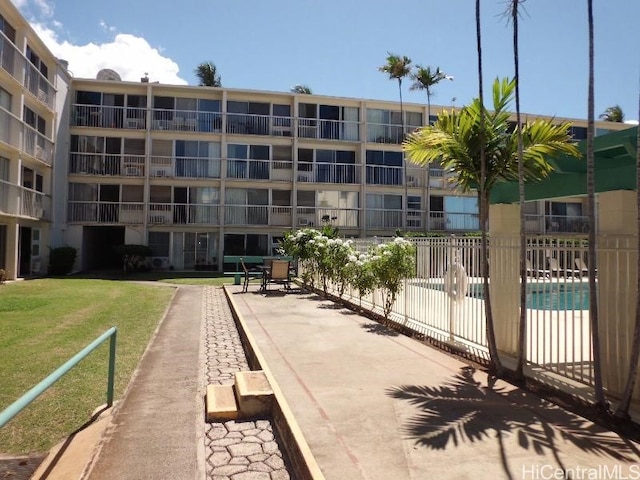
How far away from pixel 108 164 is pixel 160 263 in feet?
22.4

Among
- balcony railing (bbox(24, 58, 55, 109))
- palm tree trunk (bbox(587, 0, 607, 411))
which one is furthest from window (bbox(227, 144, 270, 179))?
palm tree trunk (bbox(587, 0, 607, 411))

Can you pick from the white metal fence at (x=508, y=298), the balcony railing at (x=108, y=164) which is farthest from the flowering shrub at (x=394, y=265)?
the balcony railing at (x=108, y=164)

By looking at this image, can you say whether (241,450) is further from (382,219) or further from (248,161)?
(382,219)

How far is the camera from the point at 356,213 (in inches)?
1153

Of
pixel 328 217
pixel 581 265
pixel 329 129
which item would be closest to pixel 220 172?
pixel 328 217

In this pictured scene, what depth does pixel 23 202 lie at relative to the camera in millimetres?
20578

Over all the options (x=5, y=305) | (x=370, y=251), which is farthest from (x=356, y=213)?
(x=5, y=305)

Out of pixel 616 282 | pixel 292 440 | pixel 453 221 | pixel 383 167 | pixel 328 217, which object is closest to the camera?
pixel 292 440

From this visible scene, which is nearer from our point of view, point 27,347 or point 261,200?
point 27,347

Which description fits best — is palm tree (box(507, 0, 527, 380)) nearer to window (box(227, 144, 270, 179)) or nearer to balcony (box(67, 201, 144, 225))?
window (box(227, 144, 270, 179))

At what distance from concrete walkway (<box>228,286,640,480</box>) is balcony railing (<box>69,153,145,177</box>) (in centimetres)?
2353

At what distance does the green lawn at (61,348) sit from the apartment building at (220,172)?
1160 cm

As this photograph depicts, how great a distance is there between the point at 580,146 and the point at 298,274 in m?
15.7

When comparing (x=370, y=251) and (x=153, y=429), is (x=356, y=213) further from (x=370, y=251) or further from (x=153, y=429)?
(x=153, y=429)
